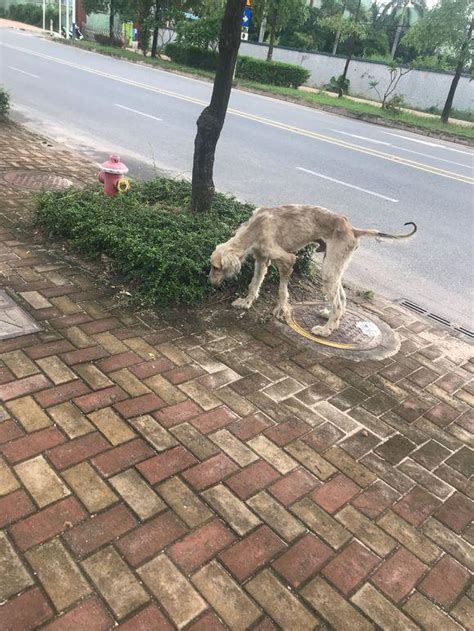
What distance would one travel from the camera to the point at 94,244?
5.22m

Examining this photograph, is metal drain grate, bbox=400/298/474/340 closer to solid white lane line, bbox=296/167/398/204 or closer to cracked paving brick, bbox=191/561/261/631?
cracked paving brick, bbox=191/561/261/631

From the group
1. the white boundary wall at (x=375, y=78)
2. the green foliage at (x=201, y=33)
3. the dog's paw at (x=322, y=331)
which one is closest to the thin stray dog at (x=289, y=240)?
the dog's paw at (x=322, y=331)

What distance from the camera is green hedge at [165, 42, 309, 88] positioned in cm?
2978

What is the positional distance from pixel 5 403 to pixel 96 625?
4.97ft

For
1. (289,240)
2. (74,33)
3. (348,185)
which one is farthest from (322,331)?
(74,33)

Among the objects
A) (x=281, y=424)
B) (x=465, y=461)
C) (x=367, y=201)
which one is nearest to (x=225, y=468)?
(x=281, y=424)

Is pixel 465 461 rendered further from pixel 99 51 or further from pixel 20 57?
pixel 99 51

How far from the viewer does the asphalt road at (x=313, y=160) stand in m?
7.00

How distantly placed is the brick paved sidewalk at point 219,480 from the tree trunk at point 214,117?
2.04 m

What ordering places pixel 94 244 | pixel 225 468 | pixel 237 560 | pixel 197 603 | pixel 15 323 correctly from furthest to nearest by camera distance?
pixel 94 244 < pixel 15 323 < pixel 225 468 < pixel 237 560 < pixel 197 603

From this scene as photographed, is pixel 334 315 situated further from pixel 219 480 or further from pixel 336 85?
pixel 336 85

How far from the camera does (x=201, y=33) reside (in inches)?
1268

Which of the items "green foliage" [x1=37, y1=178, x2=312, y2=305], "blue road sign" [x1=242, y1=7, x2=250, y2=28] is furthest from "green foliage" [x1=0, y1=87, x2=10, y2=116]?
"green foliage" [x1=37, y1=178, x2=312, y2=305]

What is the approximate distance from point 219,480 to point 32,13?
202 feet
